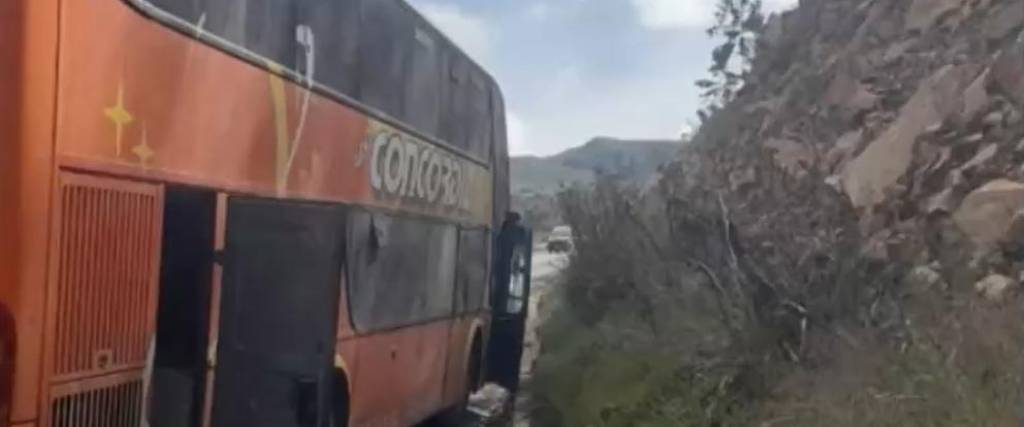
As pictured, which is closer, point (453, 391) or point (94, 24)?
point (94, 24)

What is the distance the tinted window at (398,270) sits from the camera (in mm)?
10758

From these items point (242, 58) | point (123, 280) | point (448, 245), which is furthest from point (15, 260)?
point (448, 245)

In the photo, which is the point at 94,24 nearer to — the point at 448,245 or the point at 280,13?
the point at 280,13

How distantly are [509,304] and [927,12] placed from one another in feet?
26.0

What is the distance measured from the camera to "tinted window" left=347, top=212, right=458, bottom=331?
10758 millimetres

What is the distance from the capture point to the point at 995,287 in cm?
1339

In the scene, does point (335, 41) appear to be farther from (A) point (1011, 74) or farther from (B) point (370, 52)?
(A) point (1011, 74)

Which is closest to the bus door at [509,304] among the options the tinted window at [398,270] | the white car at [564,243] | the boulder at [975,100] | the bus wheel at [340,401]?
the tinted window at [398,270]

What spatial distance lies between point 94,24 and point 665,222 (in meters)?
14.3

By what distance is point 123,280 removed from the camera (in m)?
6.75

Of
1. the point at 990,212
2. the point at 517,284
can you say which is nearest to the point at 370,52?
the point at 990,212

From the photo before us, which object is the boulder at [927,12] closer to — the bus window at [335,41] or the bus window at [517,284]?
the bus window at [517,284]

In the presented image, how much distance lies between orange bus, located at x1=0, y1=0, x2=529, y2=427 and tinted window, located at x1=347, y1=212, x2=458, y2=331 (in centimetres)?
3

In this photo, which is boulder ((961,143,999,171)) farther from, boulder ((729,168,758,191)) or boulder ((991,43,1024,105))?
boulder ((729,168,758,191))
